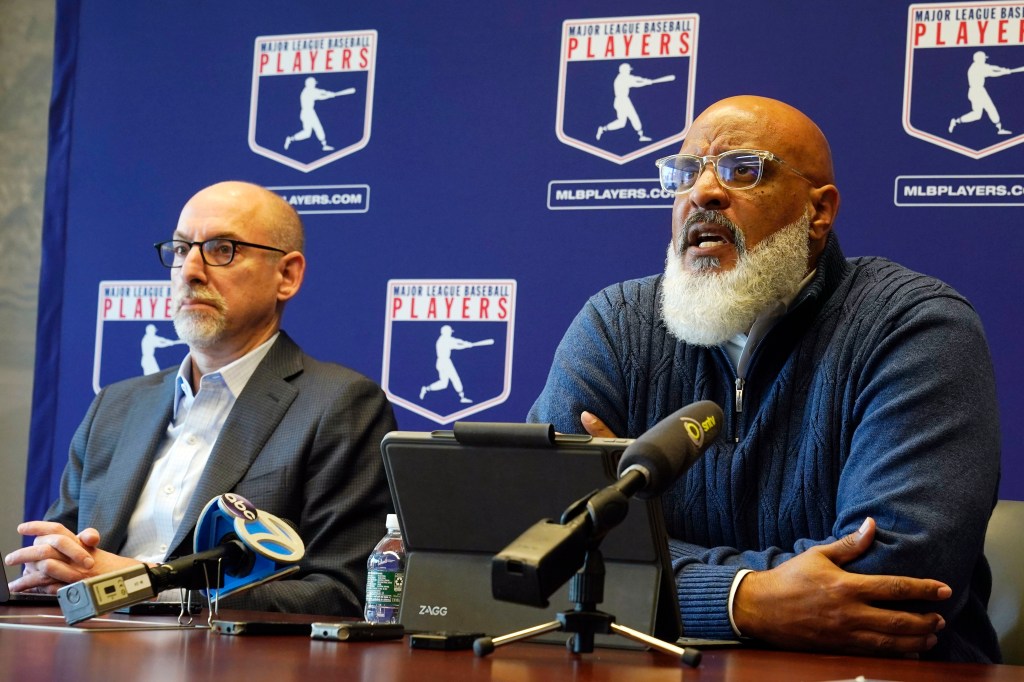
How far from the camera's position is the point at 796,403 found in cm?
227

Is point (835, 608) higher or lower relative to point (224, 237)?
lower

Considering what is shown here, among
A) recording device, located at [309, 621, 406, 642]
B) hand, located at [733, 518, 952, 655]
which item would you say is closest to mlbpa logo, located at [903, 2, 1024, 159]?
hand, located at [733, 518, 952, 655]

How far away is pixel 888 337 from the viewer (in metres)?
2.17

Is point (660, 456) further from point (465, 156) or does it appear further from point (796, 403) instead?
point (465, 156)

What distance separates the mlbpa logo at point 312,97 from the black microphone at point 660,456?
2.52 m

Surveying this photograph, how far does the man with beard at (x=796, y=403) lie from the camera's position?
1870 mm

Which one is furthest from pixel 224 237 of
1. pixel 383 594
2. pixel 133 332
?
pixel 383 594

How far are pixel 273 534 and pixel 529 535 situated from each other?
68cm

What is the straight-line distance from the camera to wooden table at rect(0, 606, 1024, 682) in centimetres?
121

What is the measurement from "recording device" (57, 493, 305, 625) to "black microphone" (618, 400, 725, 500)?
66 centimetres

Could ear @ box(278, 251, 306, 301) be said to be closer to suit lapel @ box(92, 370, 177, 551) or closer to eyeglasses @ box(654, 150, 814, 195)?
suit lapel @ box(92, 370, 177, 551)

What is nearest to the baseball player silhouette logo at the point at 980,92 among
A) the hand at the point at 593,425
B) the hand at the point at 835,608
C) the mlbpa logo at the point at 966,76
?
the mlbpa logo at the point at 966,76

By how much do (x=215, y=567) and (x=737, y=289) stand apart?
116cm

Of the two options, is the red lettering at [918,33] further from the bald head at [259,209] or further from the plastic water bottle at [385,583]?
the plastic water bottle at [385,583]
